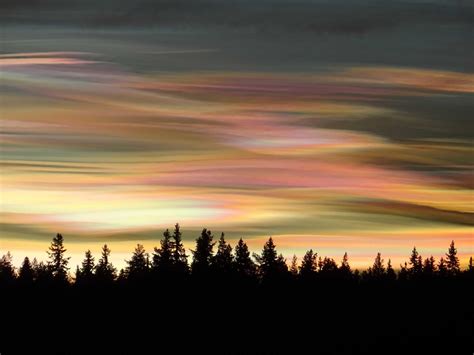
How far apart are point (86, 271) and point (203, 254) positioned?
35221mm

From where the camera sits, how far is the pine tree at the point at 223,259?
127188 mm

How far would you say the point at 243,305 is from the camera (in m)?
119

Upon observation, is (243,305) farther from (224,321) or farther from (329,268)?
(329,268)

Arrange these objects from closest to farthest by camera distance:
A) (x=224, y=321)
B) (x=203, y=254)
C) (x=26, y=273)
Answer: (x=224, y=321)
(x=203, y=254)
(x=26, y=273)

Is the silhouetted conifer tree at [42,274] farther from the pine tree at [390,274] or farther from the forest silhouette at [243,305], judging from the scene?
the pine tree at [390,274]

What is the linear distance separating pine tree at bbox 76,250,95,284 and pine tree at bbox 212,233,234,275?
2134 cm

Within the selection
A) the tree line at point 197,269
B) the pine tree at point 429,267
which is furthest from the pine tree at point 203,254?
the pine tree at point 429,267

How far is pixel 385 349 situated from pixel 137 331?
2274 cm

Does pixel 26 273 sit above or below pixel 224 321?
above

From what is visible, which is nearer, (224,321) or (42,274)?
(224,321)

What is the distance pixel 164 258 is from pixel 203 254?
20.3 feet

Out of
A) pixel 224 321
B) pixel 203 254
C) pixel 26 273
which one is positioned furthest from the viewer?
pixel 26 273

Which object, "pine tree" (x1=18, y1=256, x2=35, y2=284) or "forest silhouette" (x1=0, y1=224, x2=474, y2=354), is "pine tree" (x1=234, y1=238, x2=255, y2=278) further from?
"pine tree" (x1=18, y1=256, x2=35, y2=284)

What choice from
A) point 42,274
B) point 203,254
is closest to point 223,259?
point 203,254
